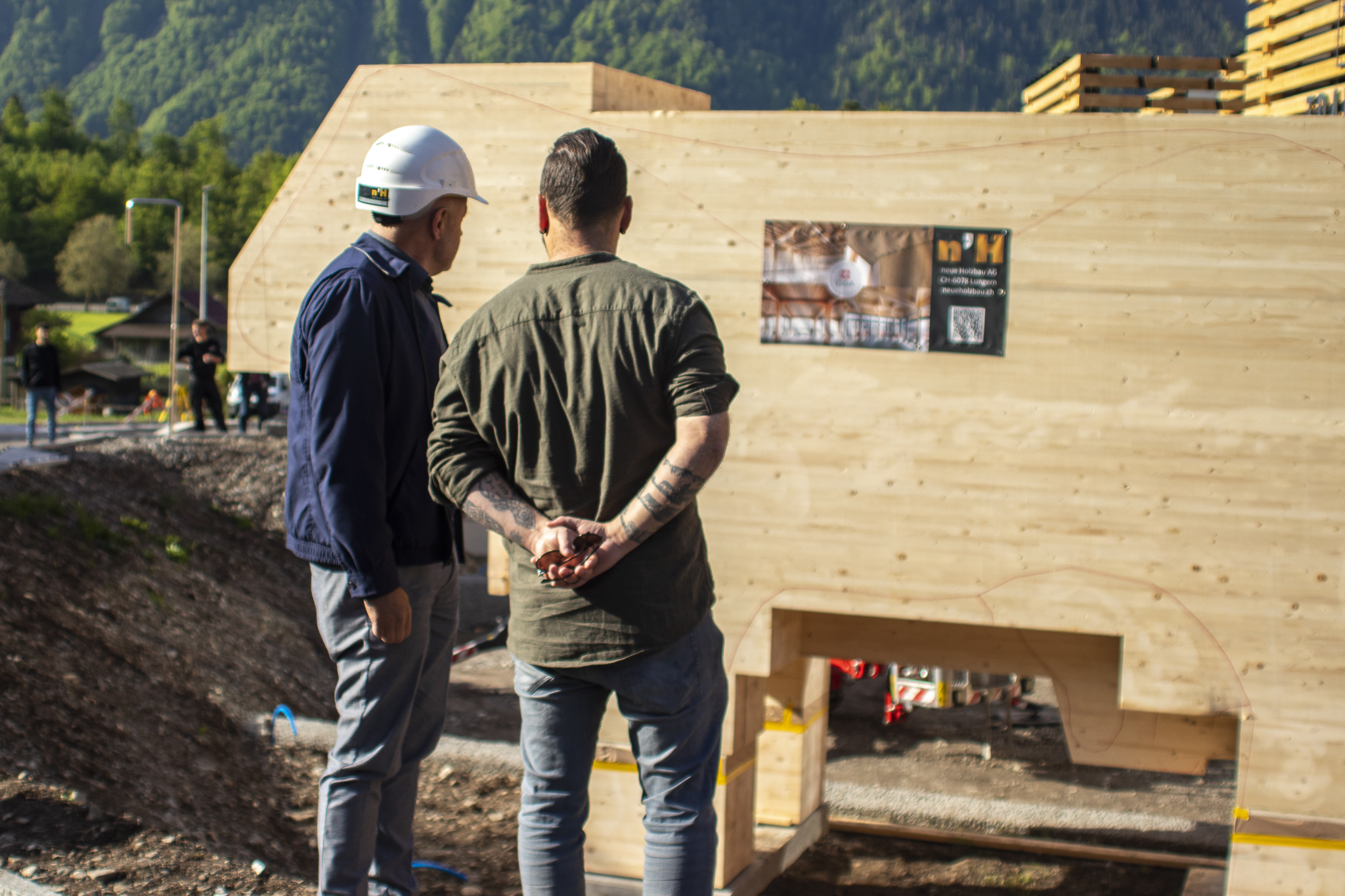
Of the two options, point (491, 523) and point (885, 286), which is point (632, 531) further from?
point (885, 286)

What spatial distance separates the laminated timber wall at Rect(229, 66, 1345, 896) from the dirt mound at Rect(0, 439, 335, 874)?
2917 mm

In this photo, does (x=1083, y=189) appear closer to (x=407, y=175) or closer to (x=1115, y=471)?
(x=1115, y=471)

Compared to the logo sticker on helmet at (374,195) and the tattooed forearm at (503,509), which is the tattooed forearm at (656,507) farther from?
the logo sticker on helmet at (374,195)

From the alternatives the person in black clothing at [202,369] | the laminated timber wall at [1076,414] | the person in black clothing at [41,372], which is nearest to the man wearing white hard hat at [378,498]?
the laminated timber wall at [1076,414]

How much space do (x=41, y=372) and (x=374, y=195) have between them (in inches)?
585

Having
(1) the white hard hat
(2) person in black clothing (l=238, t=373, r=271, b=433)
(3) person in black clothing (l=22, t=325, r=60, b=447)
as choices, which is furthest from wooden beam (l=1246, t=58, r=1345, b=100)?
(2) person in black clothing (l=238, t=373, r=271, b=433)

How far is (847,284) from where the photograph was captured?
14.3 feet

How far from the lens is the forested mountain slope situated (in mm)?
170250

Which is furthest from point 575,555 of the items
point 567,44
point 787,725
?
point 567,44

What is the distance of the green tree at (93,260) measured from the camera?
8562 centimetres

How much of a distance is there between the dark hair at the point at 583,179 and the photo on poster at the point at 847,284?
2.05 metres

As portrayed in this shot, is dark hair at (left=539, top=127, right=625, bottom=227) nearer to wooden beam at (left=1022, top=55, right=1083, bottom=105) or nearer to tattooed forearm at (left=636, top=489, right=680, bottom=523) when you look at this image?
tattooed forearm at (left=636, top=489, right=680, bottom=523)

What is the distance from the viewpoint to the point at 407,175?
10.0ft

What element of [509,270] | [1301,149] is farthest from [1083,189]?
[509,270]
